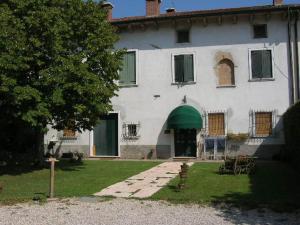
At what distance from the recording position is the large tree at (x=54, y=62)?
1712 cm

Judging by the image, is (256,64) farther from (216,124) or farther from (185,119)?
(185,119)

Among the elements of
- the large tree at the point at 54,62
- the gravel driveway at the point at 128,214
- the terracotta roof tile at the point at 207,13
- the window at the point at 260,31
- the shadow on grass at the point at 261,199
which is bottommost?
Result: the gravel driveway at the point at 128,214

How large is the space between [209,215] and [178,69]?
1718 centimetres

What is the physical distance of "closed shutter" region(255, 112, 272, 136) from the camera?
83.5 feet

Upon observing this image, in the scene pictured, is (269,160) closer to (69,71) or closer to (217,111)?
(217,111)

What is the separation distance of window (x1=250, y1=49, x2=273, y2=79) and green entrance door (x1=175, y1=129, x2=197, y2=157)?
468cm

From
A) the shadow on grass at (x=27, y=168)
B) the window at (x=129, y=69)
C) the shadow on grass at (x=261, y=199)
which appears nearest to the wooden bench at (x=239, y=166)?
the shadow on grass at (x=261, y=199)

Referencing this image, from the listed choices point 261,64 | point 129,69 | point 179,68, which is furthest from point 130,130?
point 261,64

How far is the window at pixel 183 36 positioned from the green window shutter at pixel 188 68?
0.98 metres

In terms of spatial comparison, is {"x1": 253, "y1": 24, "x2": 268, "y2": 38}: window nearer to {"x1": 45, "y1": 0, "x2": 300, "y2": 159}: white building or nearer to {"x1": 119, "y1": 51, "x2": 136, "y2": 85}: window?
{"x1": 45, "y1": 0, "x2": 300, "y2": 159}: white building

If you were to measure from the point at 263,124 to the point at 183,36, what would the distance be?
6.74m

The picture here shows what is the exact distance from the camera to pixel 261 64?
25.8 m

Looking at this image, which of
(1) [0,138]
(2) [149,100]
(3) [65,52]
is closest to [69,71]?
(3) [65,52]

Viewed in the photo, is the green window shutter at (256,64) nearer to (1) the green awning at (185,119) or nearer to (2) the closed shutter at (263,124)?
(2) the closed shutter at (263,124)
